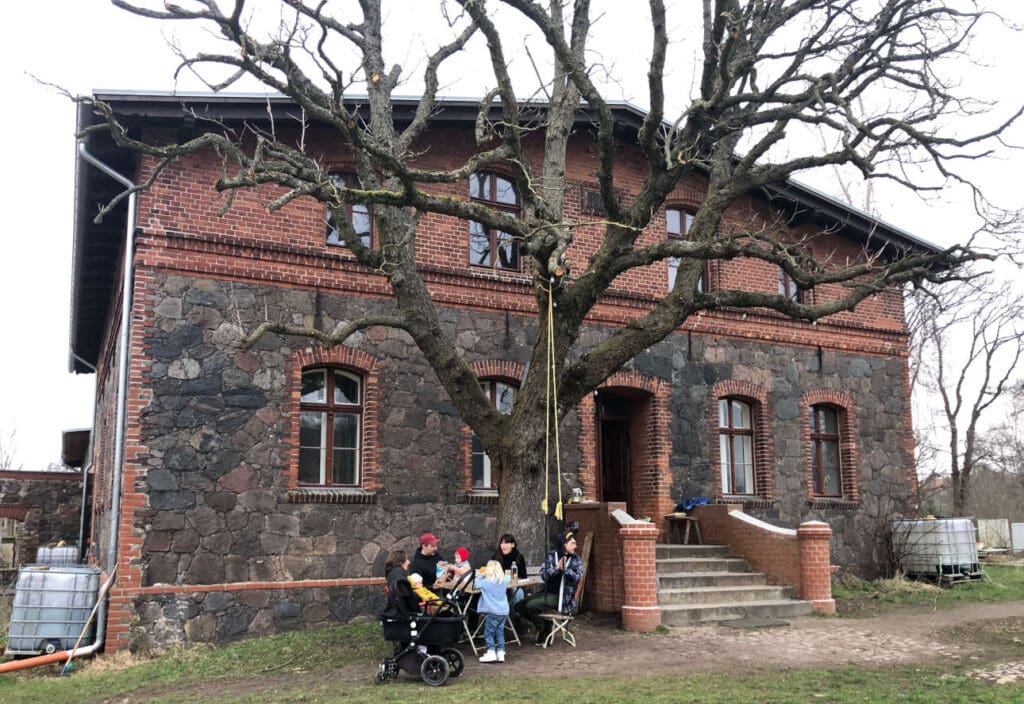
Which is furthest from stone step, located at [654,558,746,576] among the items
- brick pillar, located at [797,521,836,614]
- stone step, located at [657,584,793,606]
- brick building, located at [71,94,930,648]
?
brick building, located at [71,94,930,648]

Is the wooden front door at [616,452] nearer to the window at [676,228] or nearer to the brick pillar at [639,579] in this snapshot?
the window at [676,228]

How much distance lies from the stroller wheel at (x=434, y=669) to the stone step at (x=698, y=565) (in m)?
5.39

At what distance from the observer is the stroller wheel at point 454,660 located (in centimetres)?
881

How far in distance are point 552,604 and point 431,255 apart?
5.43 meters

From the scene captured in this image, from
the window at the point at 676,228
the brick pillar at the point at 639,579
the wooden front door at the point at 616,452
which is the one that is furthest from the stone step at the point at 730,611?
the window at the point at 676,228

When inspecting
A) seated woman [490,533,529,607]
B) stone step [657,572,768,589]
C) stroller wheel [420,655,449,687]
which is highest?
seated woman [490,533,529,607]

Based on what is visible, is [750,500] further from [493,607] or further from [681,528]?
[493,607]

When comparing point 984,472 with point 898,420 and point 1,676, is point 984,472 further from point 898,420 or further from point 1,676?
point 1,676

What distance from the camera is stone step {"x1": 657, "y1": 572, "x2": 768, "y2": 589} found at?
12.8 metres

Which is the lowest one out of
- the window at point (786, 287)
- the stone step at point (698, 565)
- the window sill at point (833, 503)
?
the stone step at point (698, 565)

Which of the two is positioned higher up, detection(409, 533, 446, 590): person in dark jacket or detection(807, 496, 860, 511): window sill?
detection(807, 496, 860, 511): window sill

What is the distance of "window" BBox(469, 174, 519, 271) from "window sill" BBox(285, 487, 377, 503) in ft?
12.5

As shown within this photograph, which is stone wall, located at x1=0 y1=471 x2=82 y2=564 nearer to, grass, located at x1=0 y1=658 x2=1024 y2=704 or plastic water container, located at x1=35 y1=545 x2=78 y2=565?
plastic water container, located at x1=35 y1=545 x2=78 y2=565

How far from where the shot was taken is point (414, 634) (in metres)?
8.62
